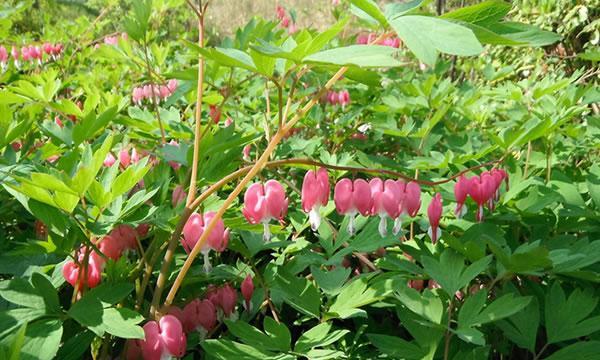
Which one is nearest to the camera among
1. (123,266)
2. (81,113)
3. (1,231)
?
(123,266)

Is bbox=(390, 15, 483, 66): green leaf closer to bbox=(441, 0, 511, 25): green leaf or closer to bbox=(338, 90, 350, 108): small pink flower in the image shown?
bbox=(441, 0, 511, 25): green leaf

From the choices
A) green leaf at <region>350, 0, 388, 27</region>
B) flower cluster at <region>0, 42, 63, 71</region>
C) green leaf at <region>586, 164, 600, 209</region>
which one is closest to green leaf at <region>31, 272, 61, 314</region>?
green leaf at <region>350, 0, 388, 27</region>

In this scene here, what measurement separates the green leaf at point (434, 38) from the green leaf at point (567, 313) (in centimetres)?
61

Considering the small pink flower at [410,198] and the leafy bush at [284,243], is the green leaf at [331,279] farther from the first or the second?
the small pink flower at [410,198]

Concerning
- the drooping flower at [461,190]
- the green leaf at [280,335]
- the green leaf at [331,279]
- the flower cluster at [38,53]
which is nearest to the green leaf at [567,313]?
the drooping flower at [461,190]

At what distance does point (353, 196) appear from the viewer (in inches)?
41.5

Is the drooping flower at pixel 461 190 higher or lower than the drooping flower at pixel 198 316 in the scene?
higher

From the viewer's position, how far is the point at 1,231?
3.85 ft

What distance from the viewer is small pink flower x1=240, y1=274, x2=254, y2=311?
108 centimetres

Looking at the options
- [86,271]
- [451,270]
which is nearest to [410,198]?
[451,270]

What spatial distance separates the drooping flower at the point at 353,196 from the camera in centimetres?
104

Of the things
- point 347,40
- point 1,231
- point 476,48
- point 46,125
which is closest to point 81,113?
point 46,125

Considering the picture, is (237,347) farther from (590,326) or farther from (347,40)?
(347,40)

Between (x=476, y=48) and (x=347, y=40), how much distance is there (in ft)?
7.42
